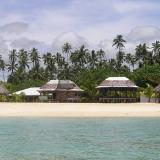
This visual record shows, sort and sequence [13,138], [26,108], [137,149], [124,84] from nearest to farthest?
[137,149]
[13,138]
[26,108]
[124,84]

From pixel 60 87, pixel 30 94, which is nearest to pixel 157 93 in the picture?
pixel 60 87

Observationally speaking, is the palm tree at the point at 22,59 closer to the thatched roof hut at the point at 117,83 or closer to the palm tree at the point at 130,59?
the palm tree at the point at 130,59

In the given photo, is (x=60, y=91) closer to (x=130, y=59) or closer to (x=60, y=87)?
(x=60, y=87)

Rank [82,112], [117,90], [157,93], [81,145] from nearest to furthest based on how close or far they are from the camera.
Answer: [81,145]
[82,112]
[157,93]
[117,90]

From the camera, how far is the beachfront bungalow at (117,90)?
65.4 metres

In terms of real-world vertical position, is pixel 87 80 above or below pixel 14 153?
above

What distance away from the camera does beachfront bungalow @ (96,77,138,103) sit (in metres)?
65.4

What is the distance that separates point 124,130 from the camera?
94.9 ft

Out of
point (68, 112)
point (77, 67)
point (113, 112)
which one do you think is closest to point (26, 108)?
point (68, 112)

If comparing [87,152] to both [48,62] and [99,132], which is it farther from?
[48,62]

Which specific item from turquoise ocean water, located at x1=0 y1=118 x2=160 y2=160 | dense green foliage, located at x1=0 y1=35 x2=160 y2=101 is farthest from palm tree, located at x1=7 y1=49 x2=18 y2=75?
turquoise ocean water, located at x1=0 y1=118 x2=160 y2=160

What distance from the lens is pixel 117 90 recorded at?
66.4 metres

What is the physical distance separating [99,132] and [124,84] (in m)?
38.4

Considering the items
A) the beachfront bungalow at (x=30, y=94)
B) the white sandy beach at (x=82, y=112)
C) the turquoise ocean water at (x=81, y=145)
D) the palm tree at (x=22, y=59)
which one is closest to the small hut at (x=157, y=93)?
the white sandy beach at (x=82, y=112)
